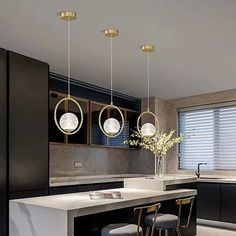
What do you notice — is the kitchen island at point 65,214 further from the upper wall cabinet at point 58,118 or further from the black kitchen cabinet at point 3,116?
the upper wall cabinet at point 58,118

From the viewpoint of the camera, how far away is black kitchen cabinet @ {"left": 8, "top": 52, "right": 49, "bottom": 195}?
161 inches

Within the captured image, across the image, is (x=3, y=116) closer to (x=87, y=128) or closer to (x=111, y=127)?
(x=111, y=127)

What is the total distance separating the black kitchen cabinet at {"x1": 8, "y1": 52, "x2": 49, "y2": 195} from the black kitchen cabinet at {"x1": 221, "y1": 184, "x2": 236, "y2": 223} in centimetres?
316

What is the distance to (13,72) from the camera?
4.17 m

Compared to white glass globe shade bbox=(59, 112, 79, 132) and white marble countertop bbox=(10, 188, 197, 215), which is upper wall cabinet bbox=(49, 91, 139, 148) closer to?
white glass globe shade bbox=(59, 112, 79, 132)

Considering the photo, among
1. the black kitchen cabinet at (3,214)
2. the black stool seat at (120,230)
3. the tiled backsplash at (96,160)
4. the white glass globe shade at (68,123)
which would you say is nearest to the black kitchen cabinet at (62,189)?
the tiled backsplash at (96,160)

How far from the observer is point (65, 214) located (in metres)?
2.67

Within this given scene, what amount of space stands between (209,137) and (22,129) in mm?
3973

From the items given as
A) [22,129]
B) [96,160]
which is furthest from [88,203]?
[96,160]

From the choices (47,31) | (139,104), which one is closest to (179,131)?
(139,104)

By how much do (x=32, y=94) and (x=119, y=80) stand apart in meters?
2.00

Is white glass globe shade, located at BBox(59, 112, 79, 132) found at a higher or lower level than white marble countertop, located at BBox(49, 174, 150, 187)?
higher

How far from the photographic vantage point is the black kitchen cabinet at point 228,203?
5.70 m

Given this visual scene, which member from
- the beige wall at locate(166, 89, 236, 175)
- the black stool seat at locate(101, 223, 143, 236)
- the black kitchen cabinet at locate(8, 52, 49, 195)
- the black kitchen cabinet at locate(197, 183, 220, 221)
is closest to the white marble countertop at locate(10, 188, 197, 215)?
the black stool seat at locate(101, 223, 143, 236)
